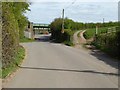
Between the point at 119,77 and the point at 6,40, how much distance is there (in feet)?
16.9

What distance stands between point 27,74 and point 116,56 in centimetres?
1205

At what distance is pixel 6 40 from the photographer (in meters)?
15.7

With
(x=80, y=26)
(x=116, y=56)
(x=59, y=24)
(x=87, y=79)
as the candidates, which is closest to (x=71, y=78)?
(x=87, y=79)

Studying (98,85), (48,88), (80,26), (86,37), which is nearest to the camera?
(48,88)

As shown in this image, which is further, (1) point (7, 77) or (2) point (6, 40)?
(2) point (6, 40)

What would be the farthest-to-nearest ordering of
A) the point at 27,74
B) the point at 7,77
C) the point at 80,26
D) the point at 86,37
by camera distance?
the point at 80,26 < the point at 86,37 < the point at 27,74 < the point at 7,77

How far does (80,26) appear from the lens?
304 ft

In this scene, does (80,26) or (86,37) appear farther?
(80,26)

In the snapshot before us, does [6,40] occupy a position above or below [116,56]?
above

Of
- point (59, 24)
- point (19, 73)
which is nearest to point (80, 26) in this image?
point (59, 24)

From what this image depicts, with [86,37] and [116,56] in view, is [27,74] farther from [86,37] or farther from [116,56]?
[86,37]

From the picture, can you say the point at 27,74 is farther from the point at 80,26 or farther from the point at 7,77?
the point at 80,26

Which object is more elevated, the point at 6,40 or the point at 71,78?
the point at 6,40

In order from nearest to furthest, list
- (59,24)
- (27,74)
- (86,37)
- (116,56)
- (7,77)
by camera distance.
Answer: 1. (7,77)
2. (27,74)
3. (116,56)
4. (86,37)
5. (59,24)
